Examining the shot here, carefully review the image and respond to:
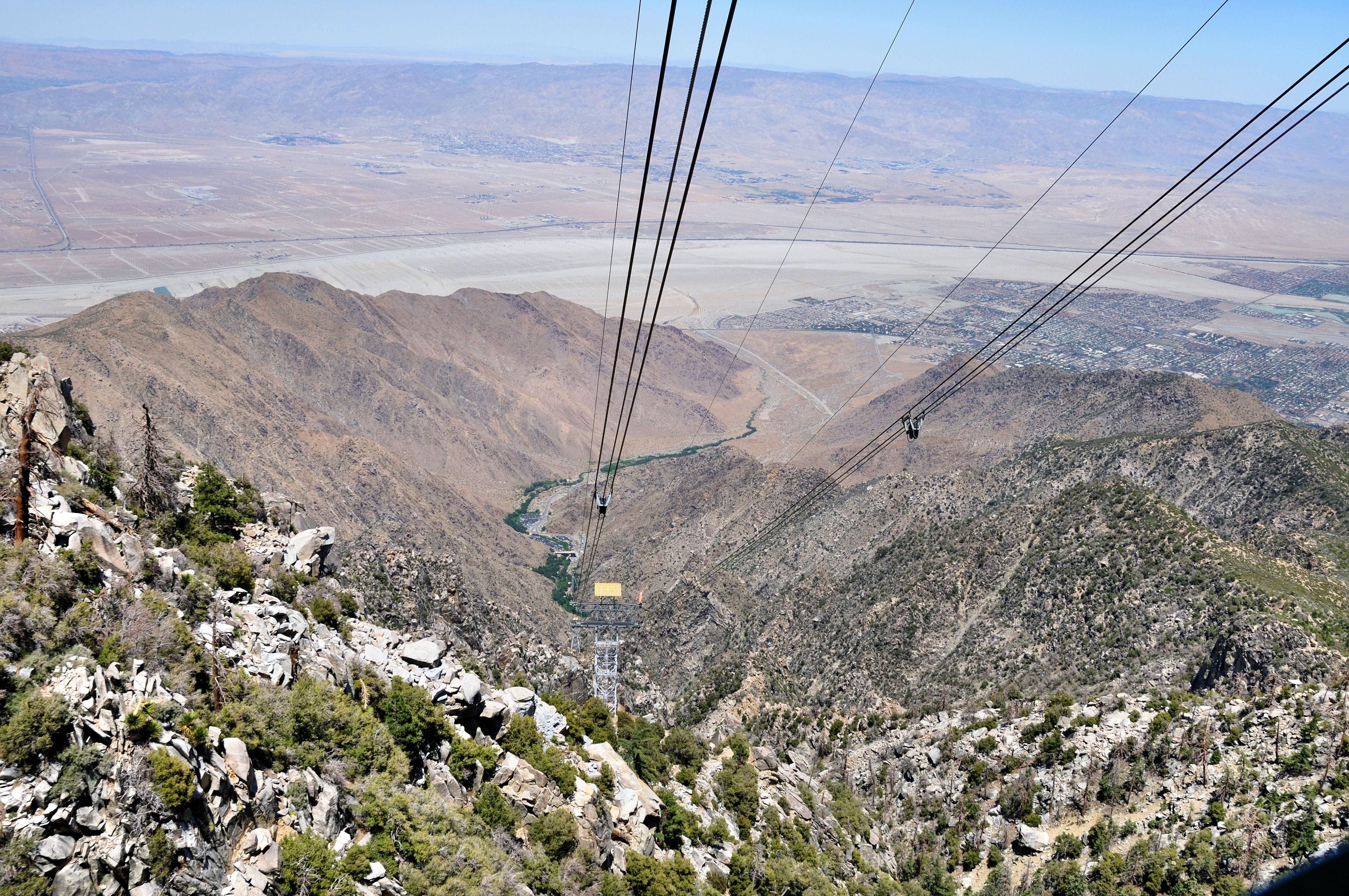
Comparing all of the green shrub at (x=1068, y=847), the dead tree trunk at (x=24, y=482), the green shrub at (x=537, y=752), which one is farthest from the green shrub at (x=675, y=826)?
the dead tree trunk at (x=24, y=482)

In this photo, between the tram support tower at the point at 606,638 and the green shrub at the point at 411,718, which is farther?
the tram support tower at the point at 606,638

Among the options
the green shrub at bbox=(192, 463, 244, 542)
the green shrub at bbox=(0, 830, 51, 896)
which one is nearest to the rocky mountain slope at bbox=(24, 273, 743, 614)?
the green shrub at bbox=(192, 463, 244, 542)

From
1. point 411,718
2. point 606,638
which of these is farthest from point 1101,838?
point 606,638

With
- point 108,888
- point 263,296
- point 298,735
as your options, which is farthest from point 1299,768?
point 263,296

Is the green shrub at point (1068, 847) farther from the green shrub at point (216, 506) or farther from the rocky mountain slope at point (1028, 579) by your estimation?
the green shrub at point (216, 506)

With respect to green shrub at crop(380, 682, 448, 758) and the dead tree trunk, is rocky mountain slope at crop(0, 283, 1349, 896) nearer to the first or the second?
green shrub at crop(380, 682, 448, 758)

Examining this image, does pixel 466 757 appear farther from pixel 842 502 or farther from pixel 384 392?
pixel 384 392
